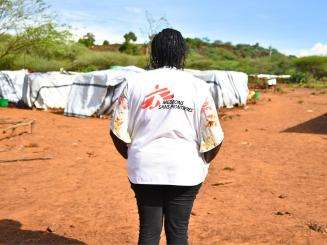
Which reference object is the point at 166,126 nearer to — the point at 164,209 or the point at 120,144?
the point at 120,144

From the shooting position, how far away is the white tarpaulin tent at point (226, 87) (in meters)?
18.5

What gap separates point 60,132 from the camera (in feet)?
40.9

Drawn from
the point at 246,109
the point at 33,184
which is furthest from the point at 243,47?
the point at 33,184

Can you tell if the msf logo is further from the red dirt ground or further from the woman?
the red dirt ground

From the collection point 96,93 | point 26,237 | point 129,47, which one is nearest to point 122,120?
point 26,237

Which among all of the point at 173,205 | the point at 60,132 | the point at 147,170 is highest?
the point at 147,170

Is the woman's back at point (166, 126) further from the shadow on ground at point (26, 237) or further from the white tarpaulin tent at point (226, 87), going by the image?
the white tarpaulin tent at point (226, 87)

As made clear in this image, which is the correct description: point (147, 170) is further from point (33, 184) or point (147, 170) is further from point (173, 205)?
point (33, 184)

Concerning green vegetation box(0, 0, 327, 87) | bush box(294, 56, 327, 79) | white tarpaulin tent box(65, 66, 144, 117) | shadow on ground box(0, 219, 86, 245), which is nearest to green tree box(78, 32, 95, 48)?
green vegetation box(0, 0, 327, 87)

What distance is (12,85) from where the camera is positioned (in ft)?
60.1

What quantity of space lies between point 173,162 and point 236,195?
405 cm

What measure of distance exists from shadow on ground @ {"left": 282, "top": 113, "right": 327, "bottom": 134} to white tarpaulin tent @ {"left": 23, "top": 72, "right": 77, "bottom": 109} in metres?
8.56

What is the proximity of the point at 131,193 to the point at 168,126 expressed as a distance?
4116mm

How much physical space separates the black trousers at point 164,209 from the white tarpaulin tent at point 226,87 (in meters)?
15.6
